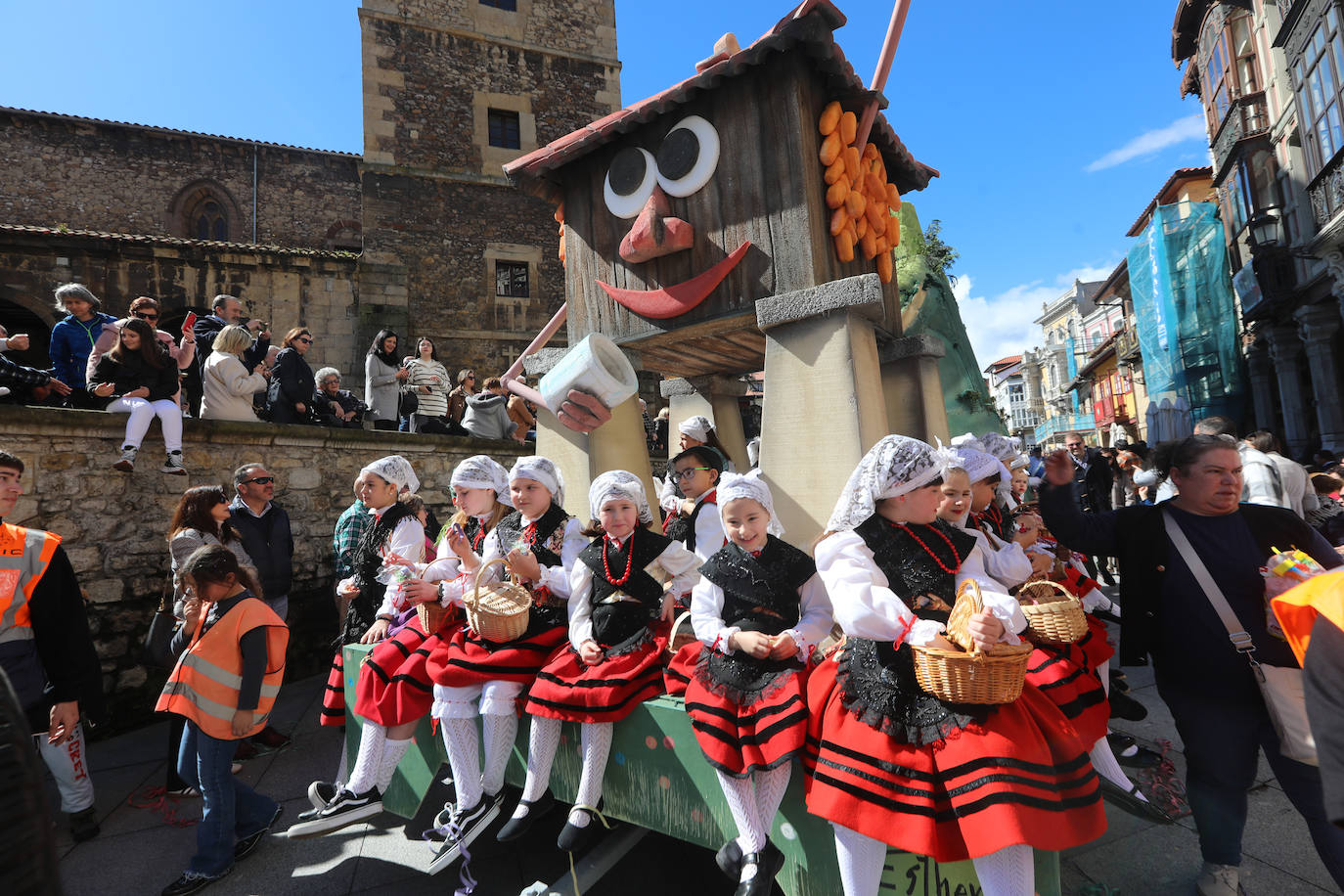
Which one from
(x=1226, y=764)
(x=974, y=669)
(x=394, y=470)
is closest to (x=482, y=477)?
(x=394, y=470)

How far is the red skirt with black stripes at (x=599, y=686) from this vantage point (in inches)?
112

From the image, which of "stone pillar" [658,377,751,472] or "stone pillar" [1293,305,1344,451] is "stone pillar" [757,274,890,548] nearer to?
"stone pillar" [658,377,751,472]

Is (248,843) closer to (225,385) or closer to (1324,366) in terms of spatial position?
(225,385)

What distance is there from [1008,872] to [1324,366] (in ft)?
51.4

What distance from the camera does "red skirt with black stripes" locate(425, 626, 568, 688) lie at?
10.4ft

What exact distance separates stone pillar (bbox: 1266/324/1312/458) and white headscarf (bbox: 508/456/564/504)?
1682cm

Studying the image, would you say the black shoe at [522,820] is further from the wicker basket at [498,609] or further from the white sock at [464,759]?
the wicker basket at [498,609]

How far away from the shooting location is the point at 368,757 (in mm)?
3469

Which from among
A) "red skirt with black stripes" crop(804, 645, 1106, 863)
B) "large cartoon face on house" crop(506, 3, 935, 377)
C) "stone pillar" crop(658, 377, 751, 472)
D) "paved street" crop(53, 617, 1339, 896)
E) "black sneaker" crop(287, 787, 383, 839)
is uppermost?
"large cartoon face on house" crop(506, 3, 935, 377)

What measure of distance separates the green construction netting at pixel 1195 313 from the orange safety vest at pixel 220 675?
66.4 feet

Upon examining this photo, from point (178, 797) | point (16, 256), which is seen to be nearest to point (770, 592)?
point (178, 797)

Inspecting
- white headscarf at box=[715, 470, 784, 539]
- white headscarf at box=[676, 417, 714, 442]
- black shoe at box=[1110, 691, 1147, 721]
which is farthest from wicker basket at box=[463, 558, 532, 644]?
black shoe at box=[1110, 691, 1147, 721]

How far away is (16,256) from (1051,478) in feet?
49.8

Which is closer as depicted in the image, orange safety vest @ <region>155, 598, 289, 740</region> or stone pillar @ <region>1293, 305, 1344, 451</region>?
orange safety vest @ <region>155, 598, 289, 740</region>
